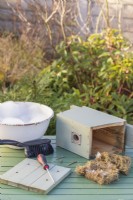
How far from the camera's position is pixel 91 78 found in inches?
166

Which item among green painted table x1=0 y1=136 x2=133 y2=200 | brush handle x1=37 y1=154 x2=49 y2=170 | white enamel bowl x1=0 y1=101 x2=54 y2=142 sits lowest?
green painted table x1=0 y1=136 x2=133 y2=200

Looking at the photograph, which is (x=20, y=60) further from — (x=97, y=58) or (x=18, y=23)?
(x=18, y=23)

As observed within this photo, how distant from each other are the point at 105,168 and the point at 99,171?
56mm

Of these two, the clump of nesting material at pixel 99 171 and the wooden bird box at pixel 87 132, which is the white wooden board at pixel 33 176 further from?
the wooden bird box at pixel 87 132

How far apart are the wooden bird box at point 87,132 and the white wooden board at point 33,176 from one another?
201mm

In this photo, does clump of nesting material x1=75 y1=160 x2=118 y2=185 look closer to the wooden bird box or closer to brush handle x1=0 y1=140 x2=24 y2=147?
the wooden bird box

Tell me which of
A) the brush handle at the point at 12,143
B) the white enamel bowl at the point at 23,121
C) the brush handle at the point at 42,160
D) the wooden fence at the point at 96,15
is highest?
the wooden fence at the point at 96,15

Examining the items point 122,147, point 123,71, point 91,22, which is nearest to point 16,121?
point 122,147

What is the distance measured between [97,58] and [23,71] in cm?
74

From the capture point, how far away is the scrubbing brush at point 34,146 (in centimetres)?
199

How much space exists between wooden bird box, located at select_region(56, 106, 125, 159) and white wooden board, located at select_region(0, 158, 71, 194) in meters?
0.20

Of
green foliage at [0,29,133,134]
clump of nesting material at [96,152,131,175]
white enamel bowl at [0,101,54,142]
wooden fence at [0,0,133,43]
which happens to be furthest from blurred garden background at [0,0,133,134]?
clump of nesting material at [96,152,131,175]

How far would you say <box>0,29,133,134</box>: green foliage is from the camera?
3.69 metres

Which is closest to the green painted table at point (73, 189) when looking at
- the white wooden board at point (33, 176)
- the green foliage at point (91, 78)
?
the white wooden board at point (33, 176)
